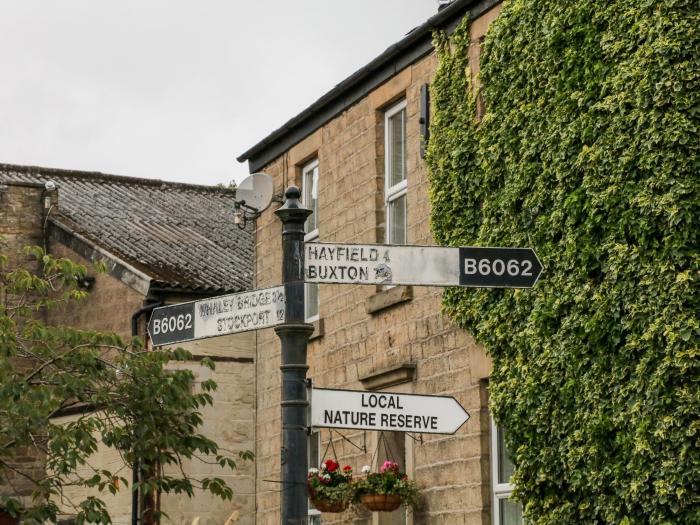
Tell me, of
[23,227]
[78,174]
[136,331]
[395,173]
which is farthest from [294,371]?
[78,174]

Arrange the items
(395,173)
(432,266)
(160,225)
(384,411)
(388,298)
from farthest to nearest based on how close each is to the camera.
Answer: (160,225)
(395,173)
(388,298)
(384,411)
(432,266)

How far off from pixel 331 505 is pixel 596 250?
15.9ft

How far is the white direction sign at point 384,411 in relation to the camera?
26.8ft

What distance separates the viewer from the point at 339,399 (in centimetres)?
826

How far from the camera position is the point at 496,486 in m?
12.7

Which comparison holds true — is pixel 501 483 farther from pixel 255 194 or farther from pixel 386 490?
pixel 255 194

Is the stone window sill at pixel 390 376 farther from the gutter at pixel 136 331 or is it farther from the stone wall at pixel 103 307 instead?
the stone wall at pixel 103 307

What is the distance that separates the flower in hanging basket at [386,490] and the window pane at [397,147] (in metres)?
3.33

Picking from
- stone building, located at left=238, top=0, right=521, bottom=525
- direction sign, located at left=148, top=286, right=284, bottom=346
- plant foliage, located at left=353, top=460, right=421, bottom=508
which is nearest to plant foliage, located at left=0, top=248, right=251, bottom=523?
stone building, located at left=238, top=0, right=521, bottom=525

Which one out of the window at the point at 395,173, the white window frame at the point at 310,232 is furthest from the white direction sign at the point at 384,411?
the white window frame at the point at 310,232

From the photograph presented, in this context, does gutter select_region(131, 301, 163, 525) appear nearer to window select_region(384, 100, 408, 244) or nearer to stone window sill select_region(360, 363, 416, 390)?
stone window sill select_region(360, 363, 416, 390)


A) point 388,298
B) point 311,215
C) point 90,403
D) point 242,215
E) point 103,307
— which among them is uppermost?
point 242,215

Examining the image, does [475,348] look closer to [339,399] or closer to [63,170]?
[339,399]

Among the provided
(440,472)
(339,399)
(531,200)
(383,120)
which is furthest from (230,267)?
(339,399)
